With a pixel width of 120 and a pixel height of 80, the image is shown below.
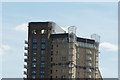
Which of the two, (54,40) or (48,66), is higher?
(54,40)

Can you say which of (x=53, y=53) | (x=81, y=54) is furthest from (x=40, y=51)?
(x=81, y=54)

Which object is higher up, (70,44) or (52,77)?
(70,44)

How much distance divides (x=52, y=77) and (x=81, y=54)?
625 inches

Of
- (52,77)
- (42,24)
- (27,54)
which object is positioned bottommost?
(52,77)

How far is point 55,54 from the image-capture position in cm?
14100

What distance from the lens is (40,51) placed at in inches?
5610

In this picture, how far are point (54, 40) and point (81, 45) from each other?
11.7 meters

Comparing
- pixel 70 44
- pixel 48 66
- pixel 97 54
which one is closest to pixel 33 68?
pixel 48 66

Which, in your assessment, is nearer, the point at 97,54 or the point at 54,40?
the point at 54,40

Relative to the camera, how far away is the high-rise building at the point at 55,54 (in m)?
139

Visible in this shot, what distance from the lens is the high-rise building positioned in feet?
456

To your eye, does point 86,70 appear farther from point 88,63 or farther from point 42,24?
point 42,24

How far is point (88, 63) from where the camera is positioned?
146 metres

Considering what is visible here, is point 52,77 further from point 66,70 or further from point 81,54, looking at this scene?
point 81,54
